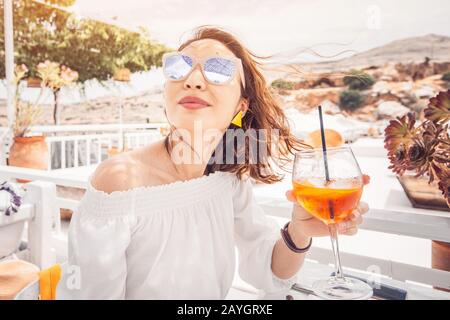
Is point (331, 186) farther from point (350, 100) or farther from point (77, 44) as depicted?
point (77, 44)

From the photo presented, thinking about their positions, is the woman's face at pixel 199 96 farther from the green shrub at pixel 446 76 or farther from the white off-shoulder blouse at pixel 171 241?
the green shrub at pixel 446 76

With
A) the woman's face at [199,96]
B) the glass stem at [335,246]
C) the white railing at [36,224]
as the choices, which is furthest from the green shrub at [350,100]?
the glass stem at [335,246]

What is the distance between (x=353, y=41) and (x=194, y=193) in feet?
2.24

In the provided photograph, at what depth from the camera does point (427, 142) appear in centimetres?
75

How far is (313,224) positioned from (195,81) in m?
0.45

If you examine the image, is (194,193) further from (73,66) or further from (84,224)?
(73,66)

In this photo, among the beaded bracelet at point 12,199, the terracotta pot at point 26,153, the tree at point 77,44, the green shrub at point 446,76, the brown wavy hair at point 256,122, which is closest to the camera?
the brown wavy hair at point 256,122

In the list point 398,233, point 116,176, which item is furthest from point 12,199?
point 398,233

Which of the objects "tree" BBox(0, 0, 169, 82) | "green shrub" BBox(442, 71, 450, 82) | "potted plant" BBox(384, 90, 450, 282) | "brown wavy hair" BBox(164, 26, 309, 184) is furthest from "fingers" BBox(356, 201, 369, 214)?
"green shrub" BBox(442, 71, 450, 82)

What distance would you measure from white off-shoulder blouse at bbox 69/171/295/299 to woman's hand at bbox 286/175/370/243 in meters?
0.13

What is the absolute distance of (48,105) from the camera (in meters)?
7.30

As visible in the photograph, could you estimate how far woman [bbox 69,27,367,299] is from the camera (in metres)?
0.72

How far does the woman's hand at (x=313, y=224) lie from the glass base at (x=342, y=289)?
11cm

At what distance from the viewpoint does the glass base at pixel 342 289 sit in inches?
27.3
